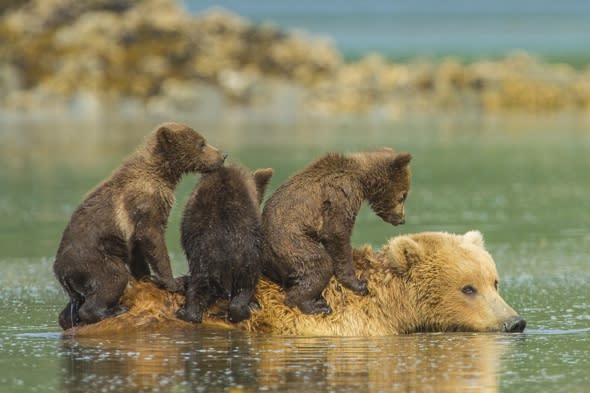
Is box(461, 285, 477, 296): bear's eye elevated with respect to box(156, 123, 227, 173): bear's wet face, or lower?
lower

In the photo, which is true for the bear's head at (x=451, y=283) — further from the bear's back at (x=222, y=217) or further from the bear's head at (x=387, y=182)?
the bear's back at (x=222, y=217)

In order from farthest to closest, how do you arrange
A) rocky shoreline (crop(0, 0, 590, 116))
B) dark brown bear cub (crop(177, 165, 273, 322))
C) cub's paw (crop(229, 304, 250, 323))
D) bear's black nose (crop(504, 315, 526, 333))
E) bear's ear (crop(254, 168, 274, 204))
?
1. rocky shoreline (crop(0, 0, 590, 116))
2. bear's ear (crop(254, 168, 274, 204))
3. bear's black nose (crop(504, 315, 526, 333))
4. cub's paw (crop(229, 304, 250, 323))
5. dark brown bear cub (crop(177, 165, 273, 322))

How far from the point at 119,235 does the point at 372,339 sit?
2.01m

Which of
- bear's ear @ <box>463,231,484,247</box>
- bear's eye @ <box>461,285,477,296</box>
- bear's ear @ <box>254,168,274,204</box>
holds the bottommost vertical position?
bear's eye @ <box>461,285,477,296</box>

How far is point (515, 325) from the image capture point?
11.7m

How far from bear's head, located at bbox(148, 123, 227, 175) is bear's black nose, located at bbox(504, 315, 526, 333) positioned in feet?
8.03

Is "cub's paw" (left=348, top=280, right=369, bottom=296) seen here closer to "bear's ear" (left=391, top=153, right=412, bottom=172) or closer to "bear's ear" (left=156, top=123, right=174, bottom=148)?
"bear's ear" (left=391, top=153, right=412, bottom=172)

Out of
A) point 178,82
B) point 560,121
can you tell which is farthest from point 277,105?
point 560,121

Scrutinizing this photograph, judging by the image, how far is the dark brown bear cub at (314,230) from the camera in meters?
11.5

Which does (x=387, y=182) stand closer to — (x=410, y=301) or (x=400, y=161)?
(x=400, y=161)

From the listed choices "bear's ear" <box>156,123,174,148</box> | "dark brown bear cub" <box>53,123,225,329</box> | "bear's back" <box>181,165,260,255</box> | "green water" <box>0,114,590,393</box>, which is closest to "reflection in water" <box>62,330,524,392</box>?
"green water" <box>0,114,590,393</box>

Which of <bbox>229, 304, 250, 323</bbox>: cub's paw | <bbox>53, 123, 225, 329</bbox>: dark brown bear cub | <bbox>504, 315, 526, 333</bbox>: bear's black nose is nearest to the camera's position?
<bbox>53, 123, 225, 329</bbox>: dark brown bear cub

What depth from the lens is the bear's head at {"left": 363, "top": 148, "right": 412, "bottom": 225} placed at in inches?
469

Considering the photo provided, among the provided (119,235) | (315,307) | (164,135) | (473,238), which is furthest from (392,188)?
(119,235)
